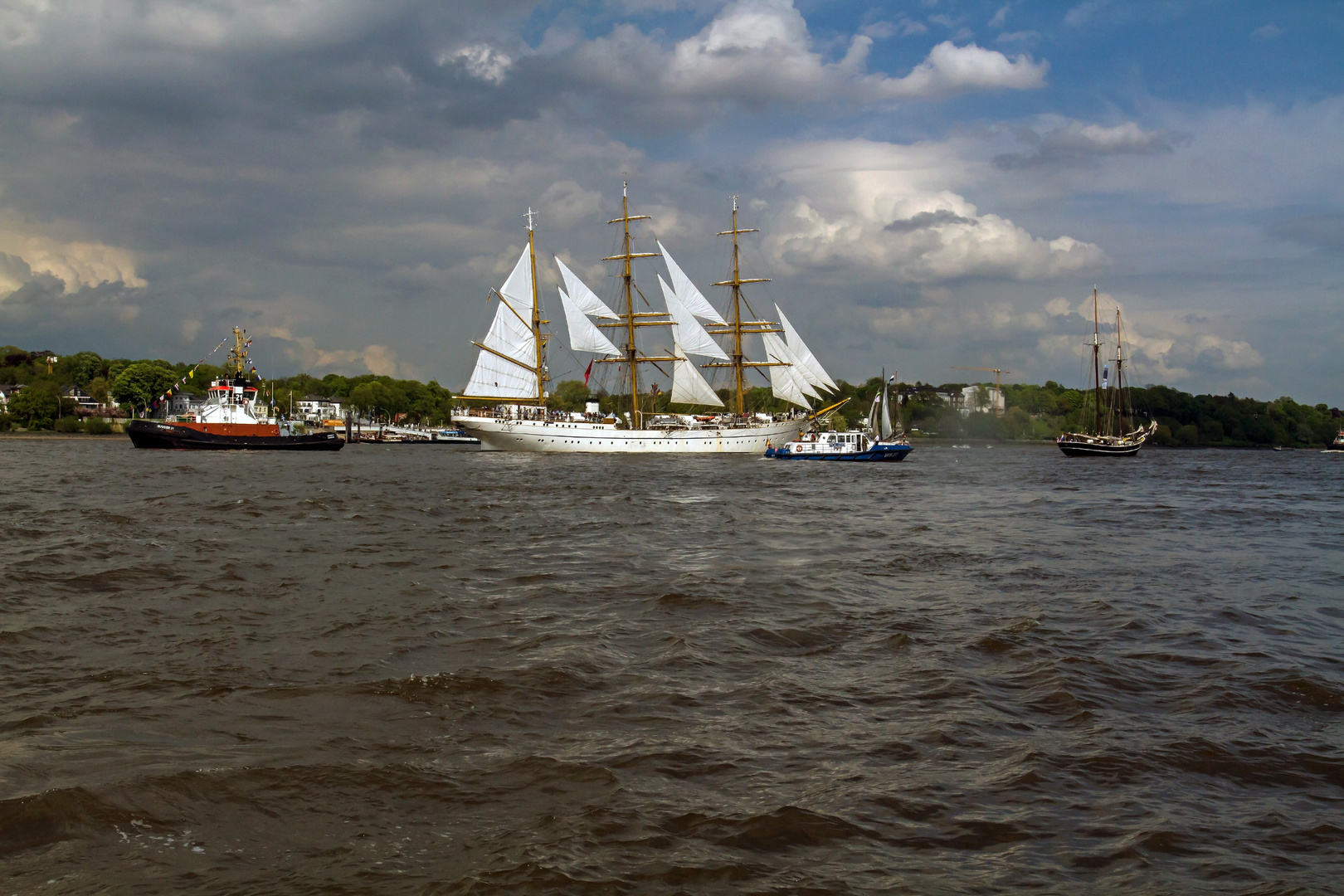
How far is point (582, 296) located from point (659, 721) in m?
78.7

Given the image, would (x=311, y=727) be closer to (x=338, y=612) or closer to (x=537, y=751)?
(x=537, y=751)

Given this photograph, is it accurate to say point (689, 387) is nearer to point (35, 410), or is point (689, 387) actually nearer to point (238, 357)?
point (238, 357)

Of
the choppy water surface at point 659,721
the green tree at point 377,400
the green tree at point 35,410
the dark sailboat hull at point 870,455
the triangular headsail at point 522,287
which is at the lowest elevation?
the choppy water surface at point 659,721

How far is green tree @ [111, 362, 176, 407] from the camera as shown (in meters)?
122

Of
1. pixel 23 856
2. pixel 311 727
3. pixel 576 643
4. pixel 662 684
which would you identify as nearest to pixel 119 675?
pixel 311 727

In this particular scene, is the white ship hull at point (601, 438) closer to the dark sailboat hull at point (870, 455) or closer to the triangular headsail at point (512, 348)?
the triangular headsail at point (512, 348)

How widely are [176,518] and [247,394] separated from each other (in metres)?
58.6

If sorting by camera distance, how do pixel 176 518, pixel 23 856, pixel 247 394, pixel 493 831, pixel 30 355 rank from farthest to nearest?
pixel 30 355 < pixel 247 394 < pixel 176 518 < pixel 493 831 < pixel 23 856

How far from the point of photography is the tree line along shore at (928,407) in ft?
479

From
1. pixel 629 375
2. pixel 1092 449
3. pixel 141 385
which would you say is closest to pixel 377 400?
pixel 141 385

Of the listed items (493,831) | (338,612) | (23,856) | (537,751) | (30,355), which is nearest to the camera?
(23,856)

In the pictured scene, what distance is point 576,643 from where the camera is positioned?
8.90 metres

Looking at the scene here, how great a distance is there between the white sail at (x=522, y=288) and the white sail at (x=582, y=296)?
300 centimetres

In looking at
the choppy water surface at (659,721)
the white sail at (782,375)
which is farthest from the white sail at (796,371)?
the choppy water surface at (659,721)
